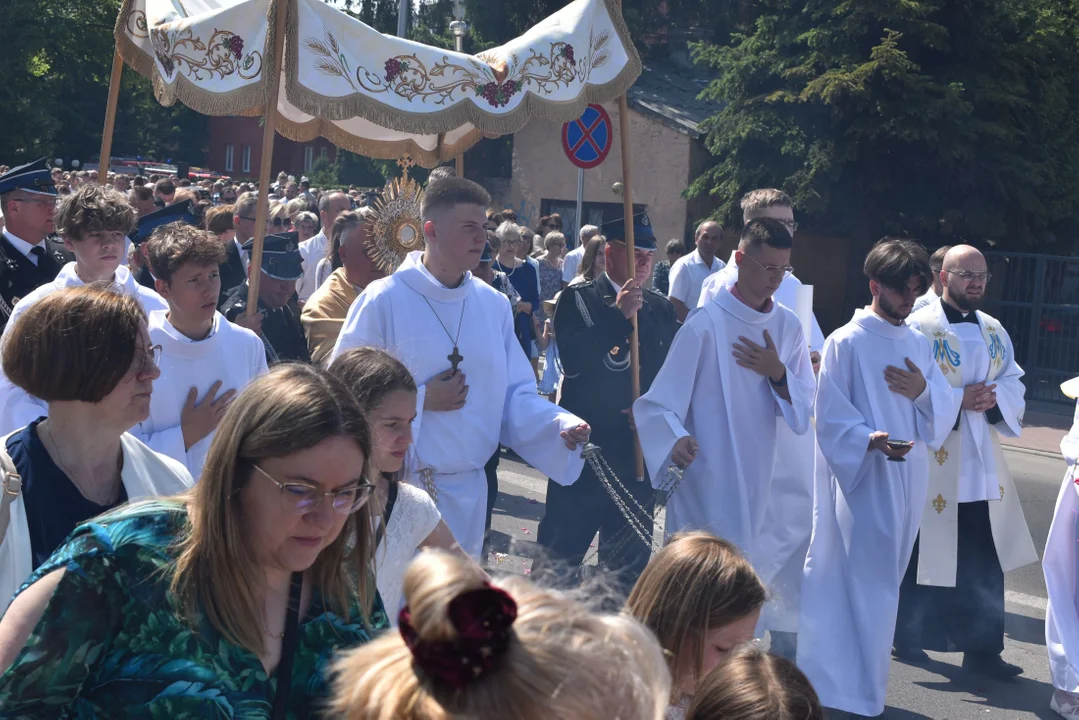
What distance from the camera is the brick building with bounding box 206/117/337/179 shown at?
55.8 meters

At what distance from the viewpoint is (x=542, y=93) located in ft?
21.2

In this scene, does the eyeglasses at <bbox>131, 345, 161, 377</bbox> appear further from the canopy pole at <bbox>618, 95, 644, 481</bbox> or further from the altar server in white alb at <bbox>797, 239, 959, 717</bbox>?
the canopy pole at <bbox>618, 95, 644, 481</bbox>

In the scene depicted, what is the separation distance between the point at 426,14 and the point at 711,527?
25198 millimetres

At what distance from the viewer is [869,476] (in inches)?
224

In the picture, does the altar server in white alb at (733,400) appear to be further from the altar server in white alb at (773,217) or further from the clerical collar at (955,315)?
the clerical collar at (955,315)

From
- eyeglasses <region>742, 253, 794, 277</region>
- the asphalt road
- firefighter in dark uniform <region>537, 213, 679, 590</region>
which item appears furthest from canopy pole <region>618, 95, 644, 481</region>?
eyeglasses <region>742, 253, 794, 277</region>

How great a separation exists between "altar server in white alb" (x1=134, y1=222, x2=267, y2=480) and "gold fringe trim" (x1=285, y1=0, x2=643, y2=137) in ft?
5.39

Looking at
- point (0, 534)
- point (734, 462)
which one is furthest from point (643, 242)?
point (0, 534)

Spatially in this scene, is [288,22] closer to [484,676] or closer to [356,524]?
[356,524]

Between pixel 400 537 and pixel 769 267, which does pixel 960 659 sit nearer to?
pixel 769 267

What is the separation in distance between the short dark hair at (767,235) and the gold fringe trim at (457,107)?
4.28 feet

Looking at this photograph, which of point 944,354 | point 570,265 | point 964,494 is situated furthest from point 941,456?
point 570,265

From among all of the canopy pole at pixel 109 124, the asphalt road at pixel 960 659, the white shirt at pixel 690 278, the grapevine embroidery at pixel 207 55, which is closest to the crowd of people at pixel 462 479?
the asphalt road at pixel 960 659

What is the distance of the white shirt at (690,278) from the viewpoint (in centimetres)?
1020
